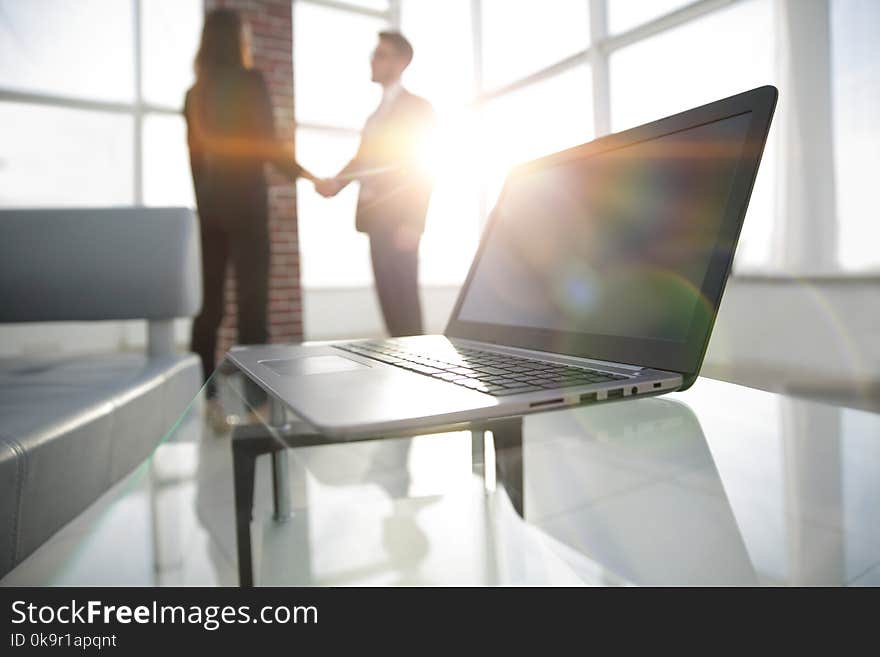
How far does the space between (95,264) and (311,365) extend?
1098 millimetres

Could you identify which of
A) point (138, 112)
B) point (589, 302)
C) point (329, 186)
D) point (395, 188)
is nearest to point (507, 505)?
point (589, 302)

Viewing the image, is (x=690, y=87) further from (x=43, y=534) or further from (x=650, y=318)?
(x=43, y=534)

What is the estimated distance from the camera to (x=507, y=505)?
1.83ft

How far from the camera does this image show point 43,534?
0.70 metres

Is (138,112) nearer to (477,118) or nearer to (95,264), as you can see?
(477,118)

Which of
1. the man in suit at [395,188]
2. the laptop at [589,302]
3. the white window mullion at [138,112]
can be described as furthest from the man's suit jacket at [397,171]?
the white window mullion at [138,112]

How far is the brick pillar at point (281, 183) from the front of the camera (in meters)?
3.60

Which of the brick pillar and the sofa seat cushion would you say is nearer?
the sofa seat cushion

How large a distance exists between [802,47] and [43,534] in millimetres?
3636

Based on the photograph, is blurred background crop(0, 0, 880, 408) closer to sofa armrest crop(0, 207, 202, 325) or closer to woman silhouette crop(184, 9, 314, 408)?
woman silhouette crop(184, 9, 314, 408)

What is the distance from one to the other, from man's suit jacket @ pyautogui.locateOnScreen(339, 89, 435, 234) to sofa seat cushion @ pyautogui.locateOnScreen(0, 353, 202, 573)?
122 cm

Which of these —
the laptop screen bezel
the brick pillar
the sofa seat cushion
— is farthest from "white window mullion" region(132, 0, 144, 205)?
the laptop screen bezel

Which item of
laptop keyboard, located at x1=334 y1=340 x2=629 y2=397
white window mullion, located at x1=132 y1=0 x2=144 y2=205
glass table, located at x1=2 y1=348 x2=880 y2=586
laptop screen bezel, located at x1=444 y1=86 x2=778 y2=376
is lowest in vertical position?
glass table, located at x1=2 y1=348 x2=880 y2=586

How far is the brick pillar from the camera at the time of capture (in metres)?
3.60
